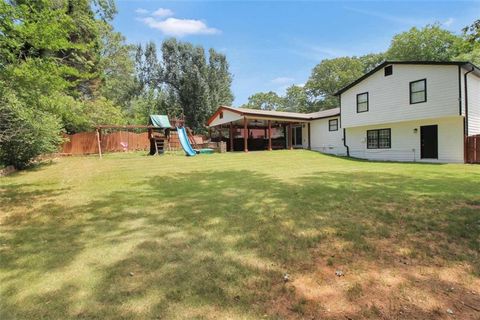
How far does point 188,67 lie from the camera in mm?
35688

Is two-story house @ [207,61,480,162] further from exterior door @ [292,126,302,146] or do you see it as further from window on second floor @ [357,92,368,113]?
exterior door @ [292,126,302,146]

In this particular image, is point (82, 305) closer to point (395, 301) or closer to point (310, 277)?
point (310, 277)

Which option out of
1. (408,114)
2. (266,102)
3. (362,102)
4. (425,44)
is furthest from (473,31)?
(266,102)

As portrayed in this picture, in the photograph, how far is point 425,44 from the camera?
105 feet

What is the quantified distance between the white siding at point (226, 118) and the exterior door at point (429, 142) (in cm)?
1122

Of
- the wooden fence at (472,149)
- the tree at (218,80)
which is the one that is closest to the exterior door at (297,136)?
the wooden fence at (472,149)

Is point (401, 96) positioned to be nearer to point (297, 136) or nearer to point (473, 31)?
point (297, 136)

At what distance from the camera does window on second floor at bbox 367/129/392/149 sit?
1730cm

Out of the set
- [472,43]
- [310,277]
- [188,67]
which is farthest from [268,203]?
[188,67]

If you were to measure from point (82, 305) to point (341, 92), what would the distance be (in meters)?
19.7

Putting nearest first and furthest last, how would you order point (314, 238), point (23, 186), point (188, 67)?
1. point (314, 238)
2. point (23, 186)
3. point (188, 67)

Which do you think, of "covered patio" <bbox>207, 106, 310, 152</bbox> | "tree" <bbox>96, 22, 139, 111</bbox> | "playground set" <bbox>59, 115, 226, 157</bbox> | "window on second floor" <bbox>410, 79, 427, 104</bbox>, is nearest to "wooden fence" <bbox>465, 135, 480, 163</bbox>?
"window on second floor" <bbox>410, 79, 427, 104</bbox>

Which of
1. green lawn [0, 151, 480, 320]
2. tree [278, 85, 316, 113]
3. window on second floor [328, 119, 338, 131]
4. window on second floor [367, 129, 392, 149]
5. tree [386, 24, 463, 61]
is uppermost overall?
tree [386, 24, 463, 61]

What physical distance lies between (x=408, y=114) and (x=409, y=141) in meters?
1.72
